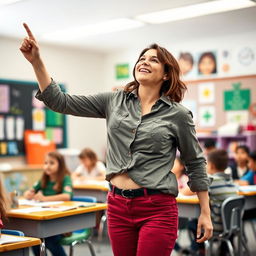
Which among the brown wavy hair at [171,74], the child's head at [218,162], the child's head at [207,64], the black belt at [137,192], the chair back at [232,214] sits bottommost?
the chair back at [232,214]

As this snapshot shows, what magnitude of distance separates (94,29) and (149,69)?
5017mm

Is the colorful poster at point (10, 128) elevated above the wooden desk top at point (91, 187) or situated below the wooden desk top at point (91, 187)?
above

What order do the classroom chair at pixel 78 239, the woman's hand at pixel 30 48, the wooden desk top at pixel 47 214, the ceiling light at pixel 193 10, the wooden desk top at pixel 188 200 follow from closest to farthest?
the woman's hand at pixel 30 48, the wooden desk top at pixel 47 214, the classroom chair at pixel 78 239, the wooden desk top at pixel 188 200, the ceiling light at pixel 193 10

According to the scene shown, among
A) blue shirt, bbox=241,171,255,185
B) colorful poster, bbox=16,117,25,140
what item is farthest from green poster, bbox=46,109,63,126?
blue shirt, bbox=241,171,255,185

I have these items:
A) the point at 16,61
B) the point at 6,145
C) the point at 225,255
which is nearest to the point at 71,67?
the point at 16,61

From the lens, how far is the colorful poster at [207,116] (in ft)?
25.7

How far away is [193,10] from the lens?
5.99 m

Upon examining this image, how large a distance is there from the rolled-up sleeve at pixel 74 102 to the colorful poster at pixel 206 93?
18.7ft

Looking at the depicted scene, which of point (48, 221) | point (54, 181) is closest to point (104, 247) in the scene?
point (54, 181)

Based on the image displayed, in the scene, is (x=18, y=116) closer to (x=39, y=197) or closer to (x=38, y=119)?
(x=38, y=119)

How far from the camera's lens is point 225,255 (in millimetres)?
4629

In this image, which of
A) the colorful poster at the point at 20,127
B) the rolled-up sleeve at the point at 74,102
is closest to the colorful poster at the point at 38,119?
the colorful poster at the point at 20,127

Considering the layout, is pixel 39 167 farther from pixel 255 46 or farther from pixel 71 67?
pixel 255 46

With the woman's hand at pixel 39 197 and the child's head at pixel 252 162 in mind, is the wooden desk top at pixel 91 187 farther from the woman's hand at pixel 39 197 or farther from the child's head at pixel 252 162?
the child's head at pixel 252 162
